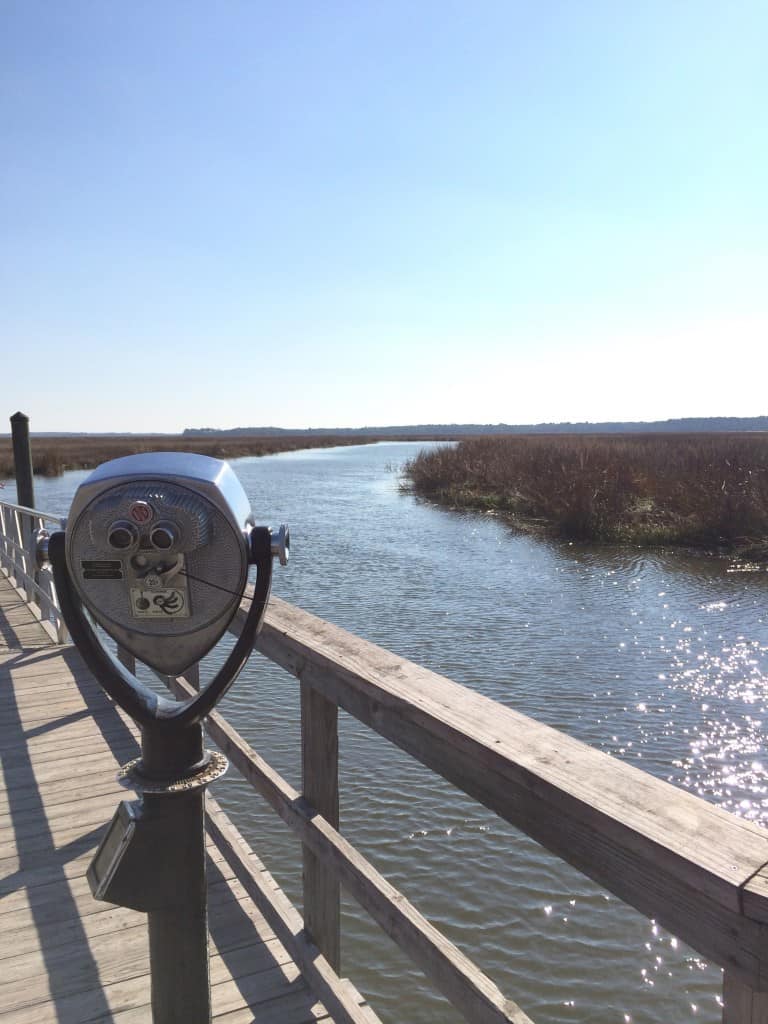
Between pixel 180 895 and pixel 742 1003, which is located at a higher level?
pixel 742 1003

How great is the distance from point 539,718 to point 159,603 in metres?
5.11

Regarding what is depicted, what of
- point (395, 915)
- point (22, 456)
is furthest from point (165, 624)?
point (22, 456)

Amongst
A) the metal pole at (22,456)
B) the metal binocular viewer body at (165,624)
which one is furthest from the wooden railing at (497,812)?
the metal pole at (22,456)

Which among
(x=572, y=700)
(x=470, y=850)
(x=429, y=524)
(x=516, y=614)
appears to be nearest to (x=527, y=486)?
(x=429, y=524)

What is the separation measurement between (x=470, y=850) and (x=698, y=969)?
49.1 inches

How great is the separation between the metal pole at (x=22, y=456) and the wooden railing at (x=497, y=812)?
6.21 meters

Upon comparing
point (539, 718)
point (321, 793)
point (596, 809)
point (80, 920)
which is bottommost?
point (539, 718)

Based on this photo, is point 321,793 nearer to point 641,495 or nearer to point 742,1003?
point 742,1003

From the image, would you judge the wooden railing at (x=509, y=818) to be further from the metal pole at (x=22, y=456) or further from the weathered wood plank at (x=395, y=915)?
the metal pole at (x=22, y=456)

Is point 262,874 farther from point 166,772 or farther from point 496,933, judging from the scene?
point 496,933

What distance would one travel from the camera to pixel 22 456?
7.88m

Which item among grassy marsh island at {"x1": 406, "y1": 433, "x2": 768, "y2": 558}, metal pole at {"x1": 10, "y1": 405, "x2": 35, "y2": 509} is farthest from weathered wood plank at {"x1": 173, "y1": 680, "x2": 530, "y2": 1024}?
grassy marsh island at {"x1": 406, "y1": 433, "x2": 768, "y2": 558}

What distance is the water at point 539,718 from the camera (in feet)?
11.5

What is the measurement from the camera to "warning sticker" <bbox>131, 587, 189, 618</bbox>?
121cm
